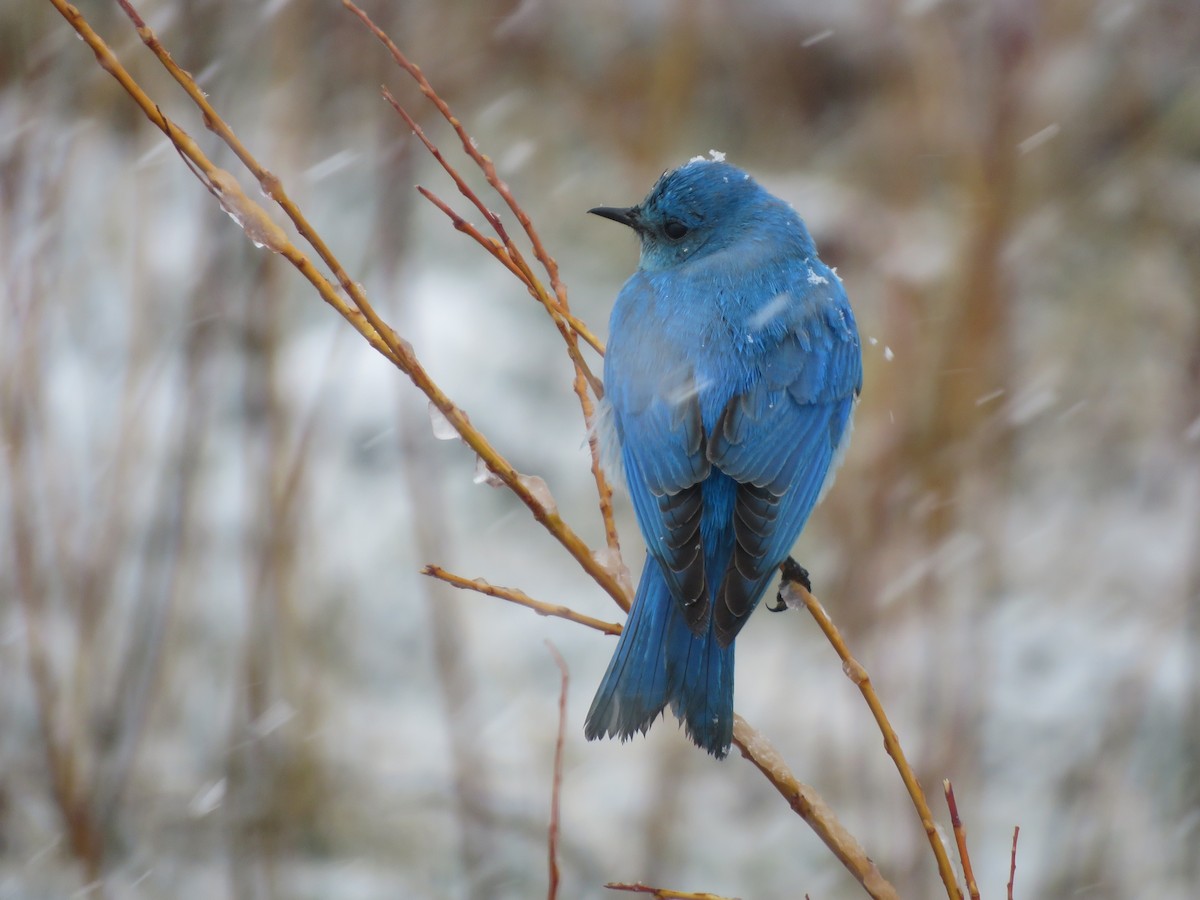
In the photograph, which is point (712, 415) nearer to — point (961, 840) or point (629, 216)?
point (629, 216)

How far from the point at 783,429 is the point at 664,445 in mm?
259

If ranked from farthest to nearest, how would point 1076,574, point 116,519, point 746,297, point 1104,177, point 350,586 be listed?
point 1104,177 → point 1076,574 → point 350,586 → point 116,519 → point 746,297

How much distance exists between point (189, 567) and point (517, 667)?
1457 millimetres

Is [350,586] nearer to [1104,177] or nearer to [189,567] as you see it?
[189,567]

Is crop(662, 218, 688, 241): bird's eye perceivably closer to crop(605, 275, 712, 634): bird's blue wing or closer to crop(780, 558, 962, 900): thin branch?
crop(605, 275, 712, 634): bird's blue wing

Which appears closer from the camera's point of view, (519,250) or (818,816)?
(818,816)

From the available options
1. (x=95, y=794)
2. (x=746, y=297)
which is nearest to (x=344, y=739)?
(x=95, y=794)

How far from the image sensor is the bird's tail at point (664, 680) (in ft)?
6.55

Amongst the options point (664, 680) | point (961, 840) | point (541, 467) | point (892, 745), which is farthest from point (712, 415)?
point (541, 467)

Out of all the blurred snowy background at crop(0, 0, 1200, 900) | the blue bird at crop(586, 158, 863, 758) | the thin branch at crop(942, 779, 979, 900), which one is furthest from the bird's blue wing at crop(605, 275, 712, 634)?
the blurred snowy background at crop(0, 0, 1200, 900)

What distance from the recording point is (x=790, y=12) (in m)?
7.30

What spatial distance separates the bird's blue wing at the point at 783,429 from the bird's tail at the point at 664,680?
0.21 ft

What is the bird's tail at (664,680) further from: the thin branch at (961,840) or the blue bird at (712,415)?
the thin branch at (961,840)

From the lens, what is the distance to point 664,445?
234 centimetres
